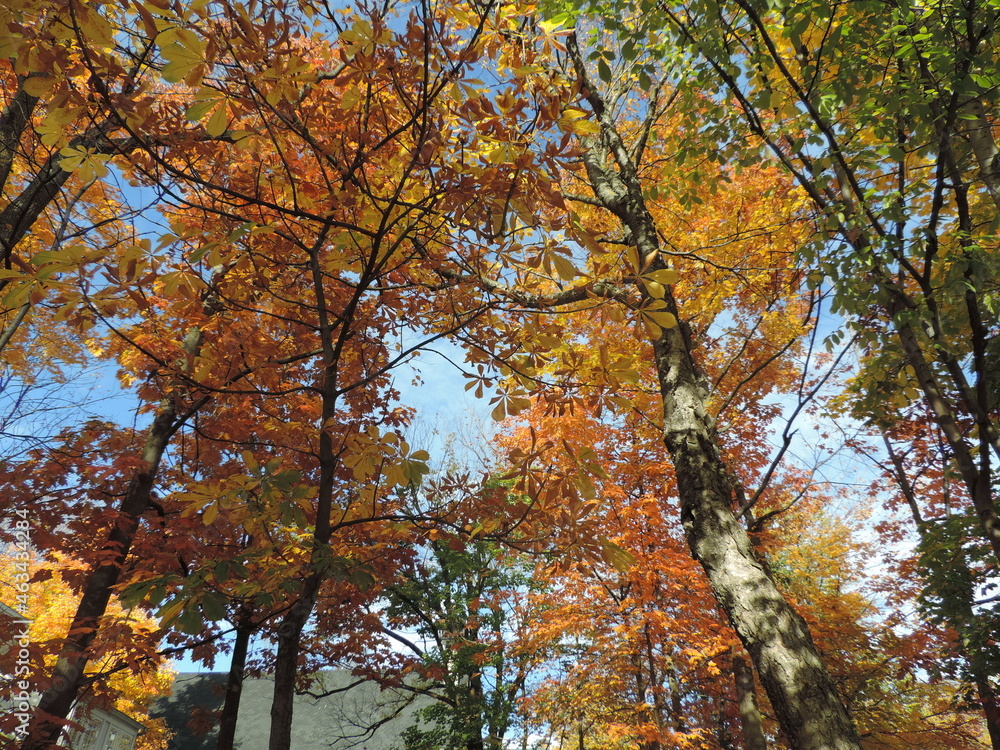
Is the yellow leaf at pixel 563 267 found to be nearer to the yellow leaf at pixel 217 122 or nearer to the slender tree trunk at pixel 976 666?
the yellow leaf at pixel 217 122

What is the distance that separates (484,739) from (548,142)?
11.9 metres

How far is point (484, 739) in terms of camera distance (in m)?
10.8

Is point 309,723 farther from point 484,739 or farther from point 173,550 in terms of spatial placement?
point 173,550

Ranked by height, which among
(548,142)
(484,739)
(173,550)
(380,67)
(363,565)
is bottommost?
(484,739)

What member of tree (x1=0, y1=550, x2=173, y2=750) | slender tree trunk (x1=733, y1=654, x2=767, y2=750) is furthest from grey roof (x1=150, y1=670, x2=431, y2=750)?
slender tree trunk (x1=733, y1=654, x2=767, y2=750)

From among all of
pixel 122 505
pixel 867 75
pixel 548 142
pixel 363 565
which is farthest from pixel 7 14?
pixel 122 505

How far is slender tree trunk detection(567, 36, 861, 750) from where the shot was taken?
250cm

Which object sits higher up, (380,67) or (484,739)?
(380,67)

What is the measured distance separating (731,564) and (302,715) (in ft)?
68.5

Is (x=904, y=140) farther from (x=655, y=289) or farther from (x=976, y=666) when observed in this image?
(x=976, y=666)

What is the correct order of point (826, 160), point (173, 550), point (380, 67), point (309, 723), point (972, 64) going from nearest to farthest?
point (380, 67) < point (972, 64) < point (826, 160) < point (173, 550) < point (309, 723)

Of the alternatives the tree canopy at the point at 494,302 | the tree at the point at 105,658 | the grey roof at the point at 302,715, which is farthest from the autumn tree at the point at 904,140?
the grey roof at the point at 302,715

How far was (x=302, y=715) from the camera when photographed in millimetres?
18859

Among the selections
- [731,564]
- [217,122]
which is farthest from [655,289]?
[731,564]
